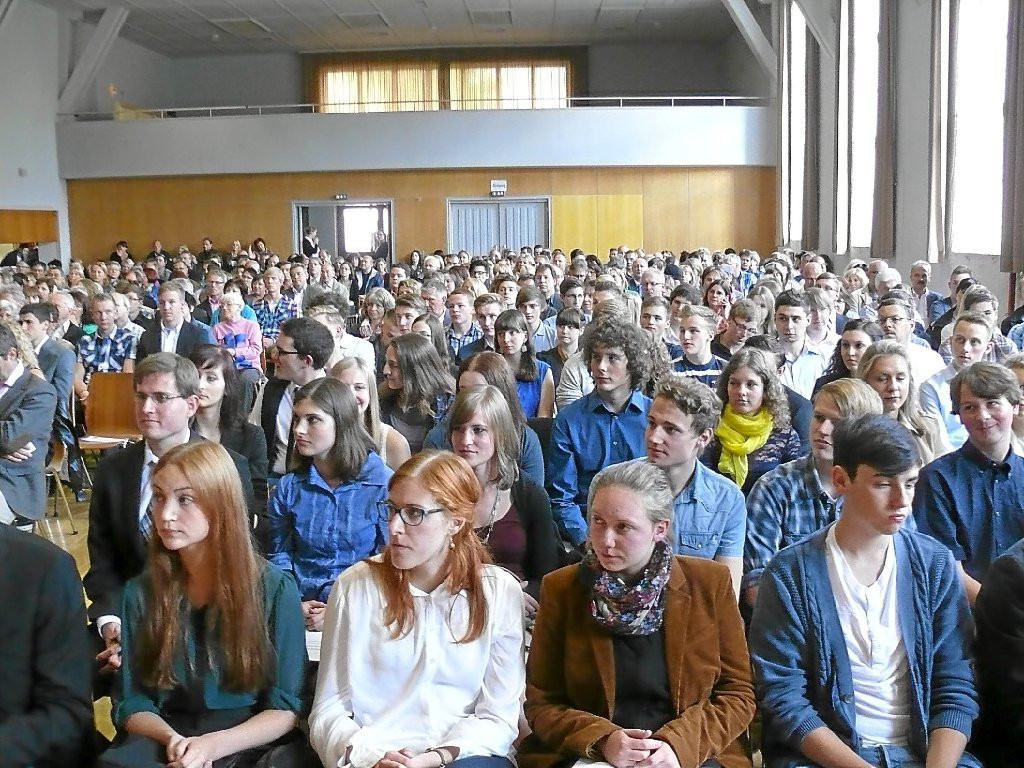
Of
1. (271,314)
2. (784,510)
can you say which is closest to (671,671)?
(784,510)

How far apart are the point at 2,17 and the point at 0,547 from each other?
60.3 ft

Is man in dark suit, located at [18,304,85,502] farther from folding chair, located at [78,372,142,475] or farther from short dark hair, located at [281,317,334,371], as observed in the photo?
short dark hair, located at [281,317,334,371]

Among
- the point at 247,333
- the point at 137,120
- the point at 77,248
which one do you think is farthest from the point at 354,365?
the point at 77,248

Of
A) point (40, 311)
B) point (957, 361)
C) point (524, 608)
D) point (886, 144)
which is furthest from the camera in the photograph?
point (886, 144)

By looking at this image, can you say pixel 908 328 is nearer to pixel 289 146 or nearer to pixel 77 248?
pixel 289 146

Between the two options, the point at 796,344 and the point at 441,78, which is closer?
the point at 796,344

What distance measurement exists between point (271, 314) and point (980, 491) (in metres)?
7.60

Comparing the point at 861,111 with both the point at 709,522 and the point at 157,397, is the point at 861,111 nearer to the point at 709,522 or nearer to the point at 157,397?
the point at 709,522

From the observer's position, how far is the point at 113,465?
11.1 ft

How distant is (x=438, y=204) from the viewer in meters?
20.6

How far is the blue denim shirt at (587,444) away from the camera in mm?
4367

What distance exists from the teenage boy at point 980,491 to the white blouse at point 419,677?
156 cm

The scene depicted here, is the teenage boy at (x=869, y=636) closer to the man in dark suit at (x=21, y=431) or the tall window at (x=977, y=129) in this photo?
the man in dark suit at (x=21, y=431)

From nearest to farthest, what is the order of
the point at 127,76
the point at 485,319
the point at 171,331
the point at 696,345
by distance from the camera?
1. the point at 696,345
2. the point at 485,319
3. the point at 171,331
4. the point at 127,76
